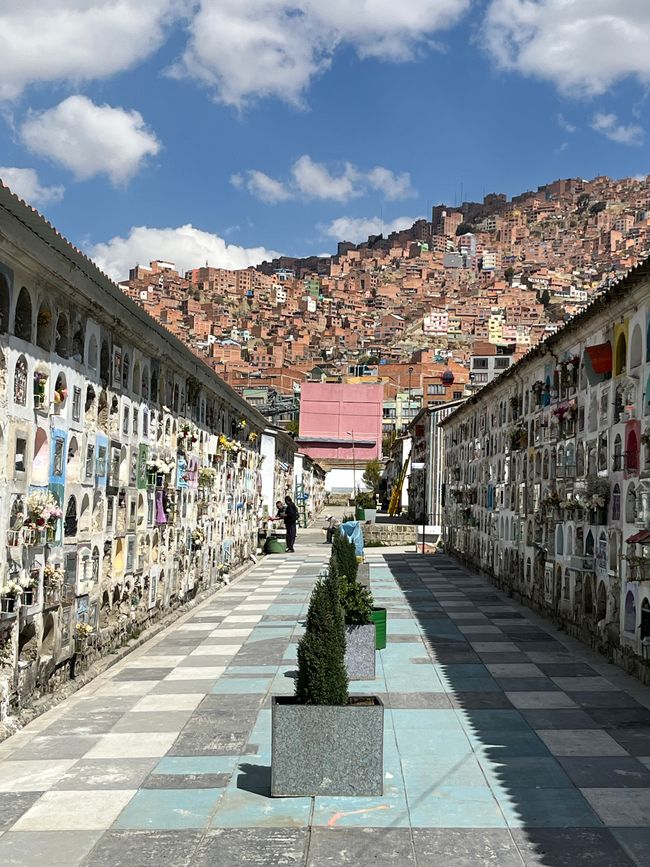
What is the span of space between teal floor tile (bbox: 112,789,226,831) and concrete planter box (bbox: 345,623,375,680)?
15.5 feet

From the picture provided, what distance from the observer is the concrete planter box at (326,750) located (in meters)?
7.36

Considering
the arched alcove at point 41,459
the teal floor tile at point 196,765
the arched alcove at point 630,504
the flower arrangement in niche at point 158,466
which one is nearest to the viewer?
the teal floor tile at point 196,765

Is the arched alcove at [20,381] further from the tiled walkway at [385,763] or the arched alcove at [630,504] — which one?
the arched alcove at [630,504]

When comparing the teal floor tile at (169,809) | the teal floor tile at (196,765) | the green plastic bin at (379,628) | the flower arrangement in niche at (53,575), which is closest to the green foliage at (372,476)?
the green plastic bin at (379,628)

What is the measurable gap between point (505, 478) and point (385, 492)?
5393cm

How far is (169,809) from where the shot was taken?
7117 millimetres

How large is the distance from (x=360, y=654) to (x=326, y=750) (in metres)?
4.85

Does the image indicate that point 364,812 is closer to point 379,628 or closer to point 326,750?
point 326,750

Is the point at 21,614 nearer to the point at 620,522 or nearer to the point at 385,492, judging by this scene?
the point at 620,522

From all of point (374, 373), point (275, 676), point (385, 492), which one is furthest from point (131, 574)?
point (374, 373)

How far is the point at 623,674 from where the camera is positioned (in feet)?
40.3

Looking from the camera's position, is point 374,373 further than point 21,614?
Yes

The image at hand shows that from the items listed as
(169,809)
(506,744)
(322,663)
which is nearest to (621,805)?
(506,744)

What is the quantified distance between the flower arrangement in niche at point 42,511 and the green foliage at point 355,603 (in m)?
4.00
